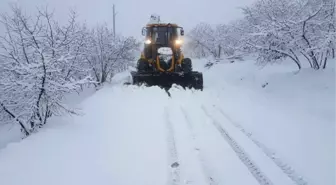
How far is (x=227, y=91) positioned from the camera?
1304cm

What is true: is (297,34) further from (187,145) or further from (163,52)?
(187,145)

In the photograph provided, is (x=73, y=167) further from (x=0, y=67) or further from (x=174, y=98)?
(x=174, y=98)

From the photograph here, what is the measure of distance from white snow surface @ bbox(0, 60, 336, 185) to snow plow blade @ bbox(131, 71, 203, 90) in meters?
2.77

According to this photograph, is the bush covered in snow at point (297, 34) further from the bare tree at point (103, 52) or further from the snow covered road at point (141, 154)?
the bare tree at point (103, 52)

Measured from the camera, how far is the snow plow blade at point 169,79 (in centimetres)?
1314

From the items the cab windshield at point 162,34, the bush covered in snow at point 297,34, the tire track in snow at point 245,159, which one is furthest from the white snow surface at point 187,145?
the cab windshield at point 162,34

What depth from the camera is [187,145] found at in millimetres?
5863

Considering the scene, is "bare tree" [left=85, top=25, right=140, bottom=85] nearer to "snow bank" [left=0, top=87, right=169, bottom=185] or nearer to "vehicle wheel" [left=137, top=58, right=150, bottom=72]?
"vehicle wheel" [left=137, top=58, right=150, bottom=72]

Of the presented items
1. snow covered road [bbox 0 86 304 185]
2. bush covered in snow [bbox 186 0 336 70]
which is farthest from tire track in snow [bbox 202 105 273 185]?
bush covered in snow [bbox 186 0 336 70]

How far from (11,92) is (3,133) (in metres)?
5.54

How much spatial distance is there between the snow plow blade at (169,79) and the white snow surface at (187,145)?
2.77 metres

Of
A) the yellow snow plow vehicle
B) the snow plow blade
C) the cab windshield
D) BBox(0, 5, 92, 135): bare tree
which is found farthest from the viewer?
the cab windshield

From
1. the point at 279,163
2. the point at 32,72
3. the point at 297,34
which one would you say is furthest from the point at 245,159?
the point at 297,34

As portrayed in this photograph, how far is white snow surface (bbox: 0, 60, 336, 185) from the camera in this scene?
4547mm
